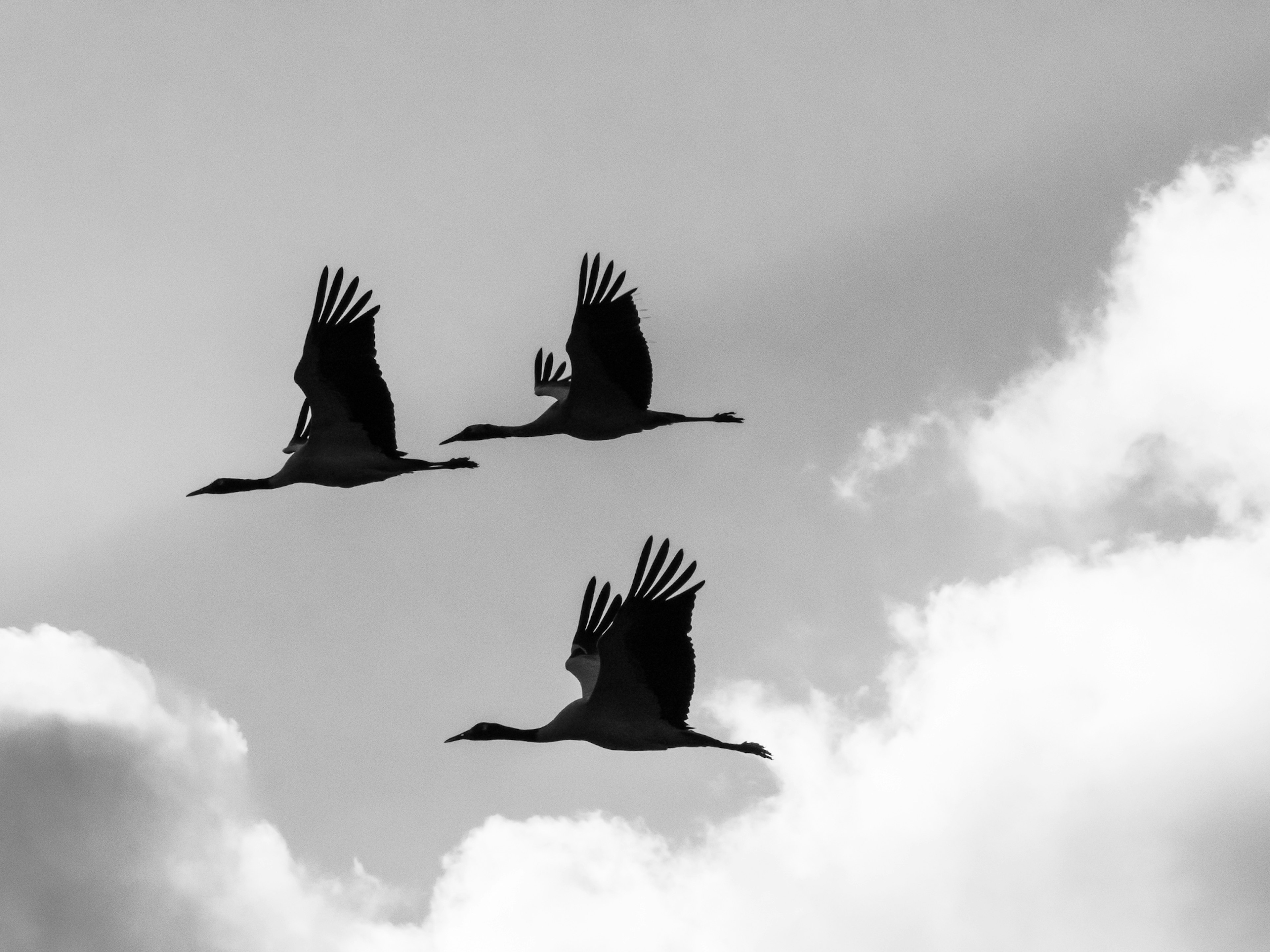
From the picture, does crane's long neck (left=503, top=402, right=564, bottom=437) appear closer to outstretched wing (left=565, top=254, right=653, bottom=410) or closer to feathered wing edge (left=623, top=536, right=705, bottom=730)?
outstretched wing (left=565, top=254, right=653, bottom=410)

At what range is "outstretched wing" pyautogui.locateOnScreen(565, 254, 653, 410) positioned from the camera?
2255cm

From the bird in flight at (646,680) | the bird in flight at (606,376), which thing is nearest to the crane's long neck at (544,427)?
the bird in flight at (606,376)

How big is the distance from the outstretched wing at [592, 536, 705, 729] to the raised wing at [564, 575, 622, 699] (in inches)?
56.0

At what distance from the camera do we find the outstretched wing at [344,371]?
22.4 m

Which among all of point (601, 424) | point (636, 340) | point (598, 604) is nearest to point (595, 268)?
point (636, 340)

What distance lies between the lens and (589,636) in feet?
71.9

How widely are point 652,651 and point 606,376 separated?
17.2ft

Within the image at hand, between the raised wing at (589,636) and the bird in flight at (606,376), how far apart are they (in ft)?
9.47

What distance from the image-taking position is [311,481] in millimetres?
23969

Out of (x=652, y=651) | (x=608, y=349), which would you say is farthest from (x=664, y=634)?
(x=608, y=349)

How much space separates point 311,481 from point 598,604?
15.5ft

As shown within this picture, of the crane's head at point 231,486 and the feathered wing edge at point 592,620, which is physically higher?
the crane's head at point 231,486

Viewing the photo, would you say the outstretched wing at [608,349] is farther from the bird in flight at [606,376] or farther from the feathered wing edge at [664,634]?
the feathered wing edge at [664,634]

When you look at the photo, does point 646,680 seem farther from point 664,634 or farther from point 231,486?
point 231,486
